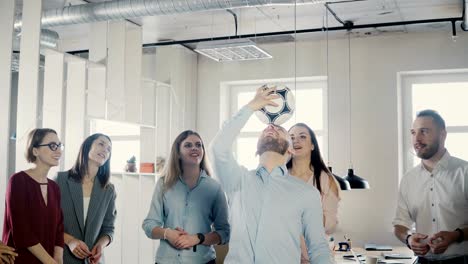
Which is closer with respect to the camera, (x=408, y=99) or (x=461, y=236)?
(x=461, y=236)

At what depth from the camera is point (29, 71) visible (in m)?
3.83

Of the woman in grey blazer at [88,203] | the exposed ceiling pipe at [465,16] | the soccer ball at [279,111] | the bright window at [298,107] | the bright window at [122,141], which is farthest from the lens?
the bright window at [122,141]

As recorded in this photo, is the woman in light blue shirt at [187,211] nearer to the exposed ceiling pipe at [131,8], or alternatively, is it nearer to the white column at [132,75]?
the exposed ceiling pipe at [131,8]

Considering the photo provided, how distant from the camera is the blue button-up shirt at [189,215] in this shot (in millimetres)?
3066

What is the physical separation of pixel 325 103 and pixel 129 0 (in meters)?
3.28

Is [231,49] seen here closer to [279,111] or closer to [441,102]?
[279,111]

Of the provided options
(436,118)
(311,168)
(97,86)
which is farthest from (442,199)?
(97,86)

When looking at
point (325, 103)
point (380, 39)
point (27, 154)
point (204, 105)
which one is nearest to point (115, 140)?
point (204, 105)

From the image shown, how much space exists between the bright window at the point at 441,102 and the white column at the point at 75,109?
12.7ft

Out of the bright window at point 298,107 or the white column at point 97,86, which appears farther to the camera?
the bright window at point 298,107

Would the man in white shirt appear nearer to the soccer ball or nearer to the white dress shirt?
the white dress shirt

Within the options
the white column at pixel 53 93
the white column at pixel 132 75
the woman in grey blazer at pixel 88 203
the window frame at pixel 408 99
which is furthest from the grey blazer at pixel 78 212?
the window frame at pixel 408 99

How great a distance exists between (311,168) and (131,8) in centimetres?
242

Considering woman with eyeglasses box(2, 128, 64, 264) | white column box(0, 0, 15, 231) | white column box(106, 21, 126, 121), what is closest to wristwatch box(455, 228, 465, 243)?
woman with eyeglasses box(2, 128, 64, 264)
